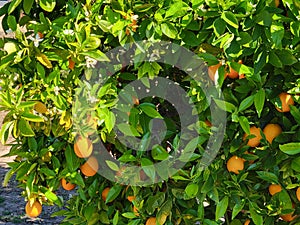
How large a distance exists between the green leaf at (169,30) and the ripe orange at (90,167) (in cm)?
48

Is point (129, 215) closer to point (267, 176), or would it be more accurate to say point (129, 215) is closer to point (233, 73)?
point (267, 176)

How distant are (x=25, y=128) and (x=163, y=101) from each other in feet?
1.69

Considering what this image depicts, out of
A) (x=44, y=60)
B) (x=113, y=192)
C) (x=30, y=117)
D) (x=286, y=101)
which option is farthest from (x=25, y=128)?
(x=286, y=101)

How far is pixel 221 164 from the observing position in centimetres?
167

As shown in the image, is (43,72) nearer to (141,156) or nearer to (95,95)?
(95,95)

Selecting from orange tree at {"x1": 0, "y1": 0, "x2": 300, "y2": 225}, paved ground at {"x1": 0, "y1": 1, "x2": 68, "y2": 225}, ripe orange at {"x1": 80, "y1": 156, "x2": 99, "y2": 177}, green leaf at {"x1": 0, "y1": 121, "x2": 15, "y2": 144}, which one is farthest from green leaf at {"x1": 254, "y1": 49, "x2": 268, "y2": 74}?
paved ground at {"x1": 0, "y1": 1, "x2": 68, "y2": 225}

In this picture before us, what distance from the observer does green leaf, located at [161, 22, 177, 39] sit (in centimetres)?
153

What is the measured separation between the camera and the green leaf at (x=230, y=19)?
144cm

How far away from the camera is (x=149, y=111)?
160 cm

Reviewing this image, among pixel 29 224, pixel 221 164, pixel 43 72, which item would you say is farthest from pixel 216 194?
pixel 29 224

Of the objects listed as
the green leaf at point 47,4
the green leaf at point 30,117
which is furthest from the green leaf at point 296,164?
the green leaf at point 47,4

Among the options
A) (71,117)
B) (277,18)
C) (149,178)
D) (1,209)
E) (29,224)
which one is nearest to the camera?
(277,18)

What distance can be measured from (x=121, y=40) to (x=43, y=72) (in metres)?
0.25

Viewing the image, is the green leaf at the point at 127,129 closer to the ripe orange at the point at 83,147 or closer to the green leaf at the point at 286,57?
the ripe orange at the point at 83,147
